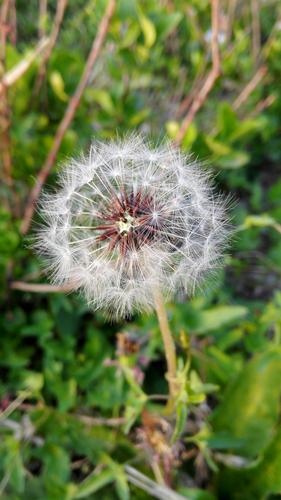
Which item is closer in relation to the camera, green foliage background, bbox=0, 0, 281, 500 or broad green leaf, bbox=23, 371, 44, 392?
green foliage background, bbox=0, 0, 281, 500

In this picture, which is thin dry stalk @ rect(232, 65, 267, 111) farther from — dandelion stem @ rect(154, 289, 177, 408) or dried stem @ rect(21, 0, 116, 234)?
dandelion stem @ rect(154, 289, 177, 408)

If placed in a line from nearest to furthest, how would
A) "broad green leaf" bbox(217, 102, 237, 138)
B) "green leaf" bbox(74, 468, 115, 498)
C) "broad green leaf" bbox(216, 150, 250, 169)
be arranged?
"green leaf" bbox(74, 468, 115, 498) < "broad green leaf" bbox(217, 102, 237, 138) < "broad green leaf" bbox(216, 150, 250, 169)

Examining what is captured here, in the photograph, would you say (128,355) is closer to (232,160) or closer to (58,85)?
(232,160)

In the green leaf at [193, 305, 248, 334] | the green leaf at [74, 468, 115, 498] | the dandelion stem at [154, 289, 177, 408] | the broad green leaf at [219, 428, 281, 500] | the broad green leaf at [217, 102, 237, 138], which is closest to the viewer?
the dandelion stem at [154, 289, 177, 408]

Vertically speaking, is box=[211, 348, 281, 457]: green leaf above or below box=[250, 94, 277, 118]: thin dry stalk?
below

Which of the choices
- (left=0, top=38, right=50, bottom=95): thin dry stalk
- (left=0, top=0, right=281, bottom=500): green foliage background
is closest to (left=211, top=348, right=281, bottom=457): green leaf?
(left=0, top=0, right=281, bottom=500): green foliage background

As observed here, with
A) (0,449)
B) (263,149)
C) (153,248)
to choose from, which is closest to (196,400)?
(153,248)

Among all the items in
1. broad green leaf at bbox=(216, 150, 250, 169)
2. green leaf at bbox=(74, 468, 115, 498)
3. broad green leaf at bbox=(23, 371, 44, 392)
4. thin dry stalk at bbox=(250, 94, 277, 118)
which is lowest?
green leaf at bbox=(74, 468, 115, 498)
